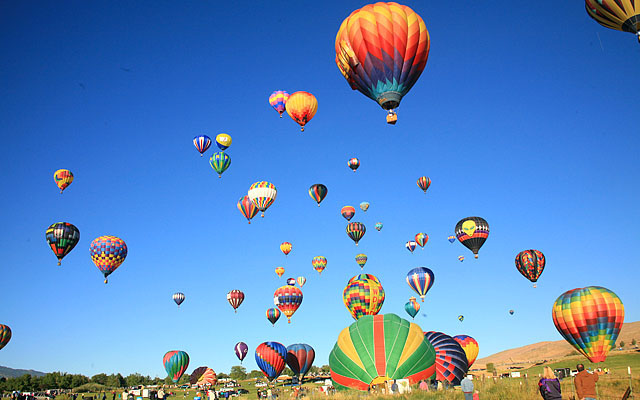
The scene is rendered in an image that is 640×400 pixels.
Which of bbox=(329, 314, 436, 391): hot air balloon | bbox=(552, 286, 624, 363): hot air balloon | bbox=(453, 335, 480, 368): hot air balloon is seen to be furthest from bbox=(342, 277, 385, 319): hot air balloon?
bbox=(329, 314, 436, 391): hot air balloon

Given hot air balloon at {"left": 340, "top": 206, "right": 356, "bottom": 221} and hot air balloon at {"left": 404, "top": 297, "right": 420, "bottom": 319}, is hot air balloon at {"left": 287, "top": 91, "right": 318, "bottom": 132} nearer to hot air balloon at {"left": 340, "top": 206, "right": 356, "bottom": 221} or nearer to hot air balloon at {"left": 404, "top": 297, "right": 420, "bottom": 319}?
hot air balloon at {"left": 340, "top": 206, "right": 356, "bottom": 221}

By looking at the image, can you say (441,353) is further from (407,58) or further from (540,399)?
(407,58)

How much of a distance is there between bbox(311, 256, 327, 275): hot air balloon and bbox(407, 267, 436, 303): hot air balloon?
12.1 meters

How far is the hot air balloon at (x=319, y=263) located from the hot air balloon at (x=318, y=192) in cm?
1166

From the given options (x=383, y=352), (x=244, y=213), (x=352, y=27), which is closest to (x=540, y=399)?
(x=383, y=352)

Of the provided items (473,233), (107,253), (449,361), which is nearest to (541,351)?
(473,233)

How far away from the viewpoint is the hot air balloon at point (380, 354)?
57.5 ft

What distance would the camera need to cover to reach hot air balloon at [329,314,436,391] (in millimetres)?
17516

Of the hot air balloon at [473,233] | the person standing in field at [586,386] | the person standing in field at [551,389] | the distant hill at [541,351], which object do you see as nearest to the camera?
the person standing in field at [551,389]

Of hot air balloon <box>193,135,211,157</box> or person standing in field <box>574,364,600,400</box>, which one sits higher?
hot air balloon <box>193,135,211,157</box>

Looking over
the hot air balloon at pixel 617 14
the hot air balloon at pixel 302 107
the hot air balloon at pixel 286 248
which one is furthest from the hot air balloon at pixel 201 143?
the hot air balloon at pixel 617 14

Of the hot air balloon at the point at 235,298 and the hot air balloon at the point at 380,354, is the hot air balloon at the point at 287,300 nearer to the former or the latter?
the hot air balloon at the point at 235,298

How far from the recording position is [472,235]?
115ft

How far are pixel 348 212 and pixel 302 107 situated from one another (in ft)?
57.6
